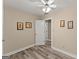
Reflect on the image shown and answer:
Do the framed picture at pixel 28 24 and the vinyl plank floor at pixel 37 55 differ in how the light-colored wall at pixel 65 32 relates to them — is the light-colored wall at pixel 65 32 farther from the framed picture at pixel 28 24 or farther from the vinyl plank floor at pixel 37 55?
the framed picture at pixel 28 24

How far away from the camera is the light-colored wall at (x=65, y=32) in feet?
18.5

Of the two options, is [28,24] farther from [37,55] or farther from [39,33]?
[37,55]

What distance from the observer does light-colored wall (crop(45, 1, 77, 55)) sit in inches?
222

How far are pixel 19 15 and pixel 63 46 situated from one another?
11.0 feet

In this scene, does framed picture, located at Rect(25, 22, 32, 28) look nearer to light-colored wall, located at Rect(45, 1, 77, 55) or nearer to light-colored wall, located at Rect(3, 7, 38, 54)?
light-colored wall, located at Rect(3, 7, 38, 54)

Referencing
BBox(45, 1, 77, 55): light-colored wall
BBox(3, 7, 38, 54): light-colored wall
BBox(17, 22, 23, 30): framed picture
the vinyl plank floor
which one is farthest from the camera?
BBox(17, 22, 23, 30): framed picture

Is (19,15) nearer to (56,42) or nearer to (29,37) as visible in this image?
(29,37)

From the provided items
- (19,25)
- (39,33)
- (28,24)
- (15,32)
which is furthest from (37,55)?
(39,33)

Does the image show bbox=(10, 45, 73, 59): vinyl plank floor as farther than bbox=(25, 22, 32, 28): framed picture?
No

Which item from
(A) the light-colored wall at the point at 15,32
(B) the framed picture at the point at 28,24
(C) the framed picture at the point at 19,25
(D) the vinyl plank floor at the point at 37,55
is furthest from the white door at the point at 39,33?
(D) the vinyl plank floor at the point at 37,55

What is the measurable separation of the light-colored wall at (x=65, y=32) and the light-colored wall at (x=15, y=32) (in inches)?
75.2

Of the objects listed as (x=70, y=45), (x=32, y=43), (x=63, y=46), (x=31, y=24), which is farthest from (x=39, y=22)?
(x=70, y=45)

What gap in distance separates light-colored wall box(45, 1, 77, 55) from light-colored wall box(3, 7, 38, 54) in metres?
1.91


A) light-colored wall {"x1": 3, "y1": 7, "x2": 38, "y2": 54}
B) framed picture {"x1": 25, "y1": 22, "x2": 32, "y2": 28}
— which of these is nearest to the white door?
light-colored wall {"x1": 3, "y1": 7, "x2": 38, "y2": 54}
